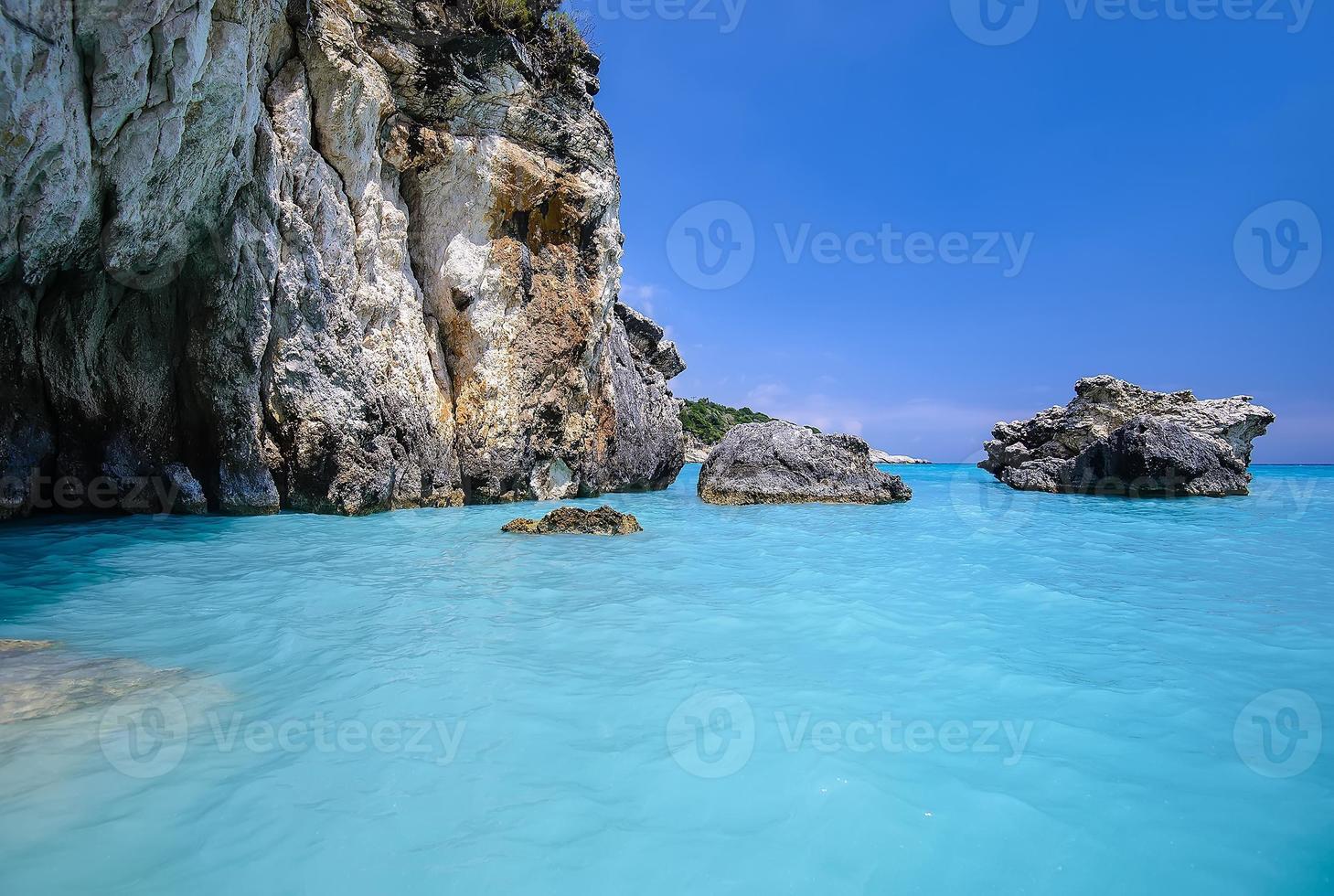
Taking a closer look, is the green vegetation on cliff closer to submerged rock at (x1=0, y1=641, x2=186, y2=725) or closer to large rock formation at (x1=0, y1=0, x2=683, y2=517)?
large rock formation at (x1=0, y1=0, x2=683, y2=517)

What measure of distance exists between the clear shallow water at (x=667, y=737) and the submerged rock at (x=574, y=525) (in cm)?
317

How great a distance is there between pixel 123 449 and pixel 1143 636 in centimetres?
1325

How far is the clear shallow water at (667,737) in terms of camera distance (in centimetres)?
223

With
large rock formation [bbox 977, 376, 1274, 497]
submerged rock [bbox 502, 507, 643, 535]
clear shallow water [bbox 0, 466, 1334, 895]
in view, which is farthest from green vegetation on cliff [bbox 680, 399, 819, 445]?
clear shallow water [bbox 0, 466, 1334, 895]

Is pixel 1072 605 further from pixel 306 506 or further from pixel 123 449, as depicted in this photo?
pixel 123 449

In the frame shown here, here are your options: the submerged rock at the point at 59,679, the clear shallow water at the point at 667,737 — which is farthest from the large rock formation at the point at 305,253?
the submerged rock at the point at 59,679

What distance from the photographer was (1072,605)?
5832mm

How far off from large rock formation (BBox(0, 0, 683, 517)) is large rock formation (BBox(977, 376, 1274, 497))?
1478cm

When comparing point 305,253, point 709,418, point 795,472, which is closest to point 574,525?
point 305,253

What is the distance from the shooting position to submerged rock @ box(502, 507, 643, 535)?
32.5ft

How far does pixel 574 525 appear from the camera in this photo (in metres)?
10.0

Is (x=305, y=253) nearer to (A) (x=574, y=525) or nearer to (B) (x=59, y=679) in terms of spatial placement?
(A) (x=574, y=525)

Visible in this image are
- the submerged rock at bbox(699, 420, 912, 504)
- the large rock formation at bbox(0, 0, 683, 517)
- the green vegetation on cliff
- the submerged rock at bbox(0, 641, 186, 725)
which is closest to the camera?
the submerged rock at bbox(0, 641, 186, 725)

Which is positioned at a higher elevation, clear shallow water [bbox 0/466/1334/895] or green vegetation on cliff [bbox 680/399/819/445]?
green vegetation on cliff [bbox 680/399/819/445]
